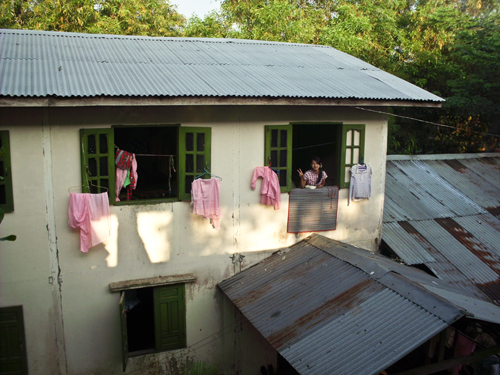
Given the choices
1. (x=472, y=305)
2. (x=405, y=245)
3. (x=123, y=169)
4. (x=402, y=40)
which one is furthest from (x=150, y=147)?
(x=402, y=40)

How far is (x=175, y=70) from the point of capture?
26.4 ft

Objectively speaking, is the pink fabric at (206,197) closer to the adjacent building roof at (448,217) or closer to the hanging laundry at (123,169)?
the hanging laundry at (123,169)

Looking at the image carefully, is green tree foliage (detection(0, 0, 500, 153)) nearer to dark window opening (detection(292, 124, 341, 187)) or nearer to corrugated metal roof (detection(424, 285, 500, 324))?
dark window opening (detection(292, 124, 341, 187))

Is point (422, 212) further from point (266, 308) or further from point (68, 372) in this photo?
point (68, 372)

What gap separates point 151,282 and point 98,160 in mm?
2137

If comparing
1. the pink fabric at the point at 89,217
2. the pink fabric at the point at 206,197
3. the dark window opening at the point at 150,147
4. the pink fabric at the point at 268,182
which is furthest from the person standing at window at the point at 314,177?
the dark window opening at the point at 150,147

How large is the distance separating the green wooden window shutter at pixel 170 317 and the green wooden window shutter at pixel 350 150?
356 centimetres

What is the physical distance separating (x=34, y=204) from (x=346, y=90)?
531 centimetres

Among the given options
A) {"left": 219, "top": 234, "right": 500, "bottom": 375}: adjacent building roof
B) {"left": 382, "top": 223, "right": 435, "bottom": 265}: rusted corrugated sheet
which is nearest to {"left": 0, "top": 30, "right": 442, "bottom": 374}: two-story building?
{"left": 382, "top": 223, "right": 435, "bottom": 265}: rusted corrugated sheet

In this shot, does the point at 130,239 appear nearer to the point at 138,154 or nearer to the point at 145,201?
the point at 145,201

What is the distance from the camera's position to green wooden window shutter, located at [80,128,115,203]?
275 inches

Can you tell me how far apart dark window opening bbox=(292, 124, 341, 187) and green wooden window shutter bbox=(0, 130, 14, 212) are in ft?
17.8

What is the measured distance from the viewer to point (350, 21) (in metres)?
18.3

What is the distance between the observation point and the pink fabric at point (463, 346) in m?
6.70
